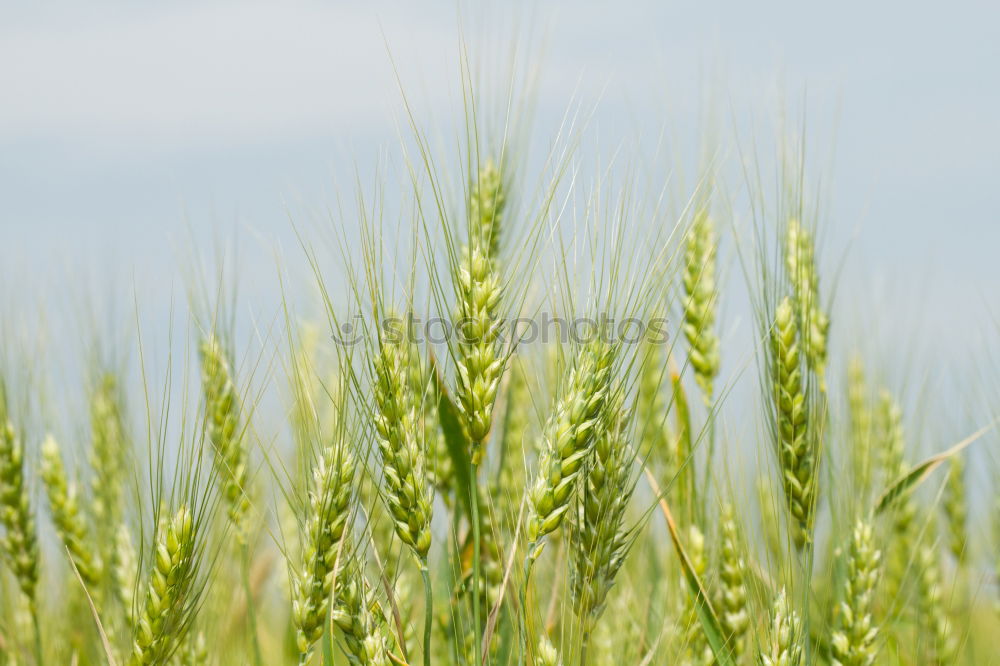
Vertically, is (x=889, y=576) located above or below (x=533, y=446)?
below

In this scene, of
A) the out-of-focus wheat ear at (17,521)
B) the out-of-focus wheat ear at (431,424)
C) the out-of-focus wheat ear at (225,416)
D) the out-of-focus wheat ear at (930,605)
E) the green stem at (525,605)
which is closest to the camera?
the green stem at (525,605)

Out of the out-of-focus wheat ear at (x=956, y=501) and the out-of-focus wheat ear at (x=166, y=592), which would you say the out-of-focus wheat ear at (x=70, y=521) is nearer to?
the out-of-focus wheat ear at (x=166, y=592)

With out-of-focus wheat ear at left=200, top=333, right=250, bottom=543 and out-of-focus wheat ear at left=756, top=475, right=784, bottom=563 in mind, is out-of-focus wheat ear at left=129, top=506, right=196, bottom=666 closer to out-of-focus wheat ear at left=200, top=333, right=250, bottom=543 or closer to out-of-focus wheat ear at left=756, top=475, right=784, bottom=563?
out-of-focus wheat ear at left=200, top=333, right=250, bottom=543

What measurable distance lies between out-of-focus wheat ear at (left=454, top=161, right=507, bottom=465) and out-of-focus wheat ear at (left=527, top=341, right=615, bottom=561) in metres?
0.13

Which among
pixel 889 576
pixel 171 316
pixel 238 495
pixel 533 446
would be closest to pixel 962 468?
pixel 889 576

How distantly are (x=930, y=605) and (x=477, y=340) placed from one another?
2.33 metres

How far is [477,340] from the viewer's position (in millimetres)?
1891

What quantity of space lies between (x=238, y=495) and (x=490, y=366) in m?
1.19

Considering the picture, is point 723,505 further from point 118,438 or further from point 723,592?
point 118,438

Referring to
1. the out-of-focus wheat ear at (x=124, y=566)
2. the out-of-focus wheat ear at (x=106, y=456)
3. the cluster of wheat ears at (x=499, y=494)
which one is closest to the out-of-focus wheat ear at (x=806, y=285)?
the cluster of wheat ears at (x=499, y=494)

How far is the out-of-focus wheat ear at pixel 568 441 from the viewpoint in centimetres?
178

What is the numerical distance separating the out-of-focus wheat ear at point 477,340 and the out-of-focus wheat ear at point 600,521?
0.23m

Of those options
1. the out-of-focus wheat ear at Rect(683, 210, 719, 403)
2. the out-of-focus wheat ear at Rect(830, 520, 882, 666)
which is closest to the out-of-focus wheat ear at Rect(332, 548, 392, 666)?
the out-of-focus wheat ear at Rect(830, 520, 882, 666)

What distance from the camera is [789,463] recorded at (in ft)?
7.49
